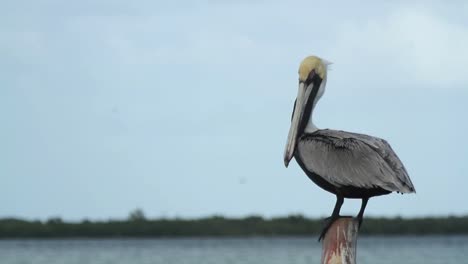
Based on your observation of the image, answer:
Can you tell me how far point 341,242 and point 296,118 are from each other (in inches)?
39.1

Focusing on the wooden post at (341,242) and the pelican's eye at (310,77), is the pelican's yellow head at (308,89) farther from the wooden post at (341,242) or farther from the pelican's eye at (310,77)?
the wooden post at (341,242)

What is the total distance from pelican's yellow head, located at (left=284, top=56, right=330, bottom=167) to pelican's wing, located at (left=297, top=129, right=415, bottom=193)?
0.10 meters

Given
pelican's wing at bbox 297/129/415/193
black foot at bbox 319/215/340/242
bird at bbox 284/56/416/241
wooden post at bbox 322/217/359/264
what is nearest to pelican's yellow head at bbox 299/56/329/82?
bird at bbox 284/56/416/241

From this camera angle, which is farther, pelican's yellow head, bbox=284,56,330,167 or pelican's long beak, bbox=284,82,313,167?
pelican's yellow head, bbox=284,56,330,167

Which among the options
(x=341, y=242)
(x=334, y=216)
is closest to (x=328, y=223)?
(x=334, y=216)

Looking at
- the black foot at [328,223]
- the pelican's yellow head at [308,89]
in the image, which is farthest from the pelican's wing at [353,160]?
the black foot at [328,223]

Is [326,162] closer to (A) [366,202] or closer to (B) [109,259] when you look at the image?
(A) [366,202]

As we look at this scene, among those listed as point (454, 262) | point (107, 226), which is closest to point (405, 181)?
point (454, 262)

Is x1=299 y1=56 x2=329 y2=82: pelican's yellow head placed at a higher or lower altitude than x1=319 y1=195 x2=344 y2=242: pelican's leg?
higher

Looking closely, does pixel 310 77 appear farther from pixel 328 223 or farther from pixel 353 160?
pixel 328 223

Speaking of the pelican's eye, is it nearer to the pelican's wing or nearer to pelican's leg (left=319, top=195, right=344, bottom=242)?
the pelican's wing

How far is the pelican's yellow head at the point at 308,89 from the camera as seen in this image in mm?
6914

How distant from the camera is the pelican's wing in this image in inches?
253

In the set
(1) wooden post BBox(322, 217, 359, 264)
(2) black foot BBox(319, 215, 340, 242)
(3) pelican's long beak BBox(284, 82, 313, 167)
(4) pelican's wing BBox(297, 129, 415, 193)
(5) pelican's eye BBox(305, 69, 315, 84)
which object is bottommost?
(1) wooden post BBox(322, 217, 359, 264)
